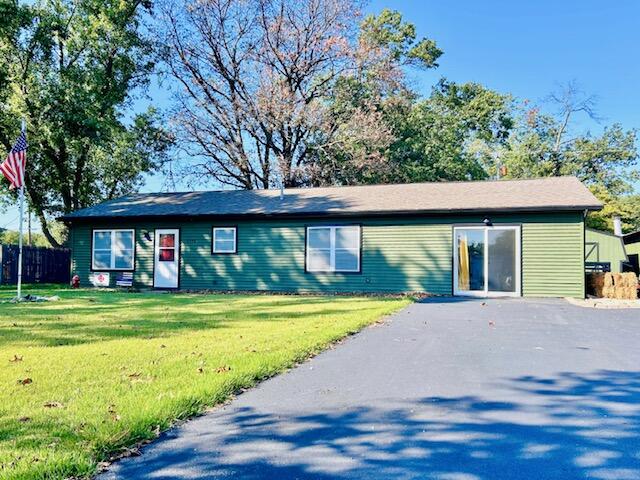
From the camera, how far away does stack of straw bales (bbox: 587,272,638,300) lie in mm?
12477

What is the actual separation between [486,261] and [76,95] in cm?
A: 1779

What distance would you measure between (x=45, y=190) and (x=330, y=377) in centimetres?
2454

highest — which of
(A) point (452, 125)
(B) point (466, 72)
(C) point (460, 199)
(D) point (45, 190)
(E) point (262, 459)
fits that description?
(B) point (466, 72)

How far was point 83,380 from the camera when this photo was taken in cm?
434

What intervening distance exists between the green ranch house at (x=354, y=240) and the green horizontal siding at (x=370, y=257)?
0.03 meters

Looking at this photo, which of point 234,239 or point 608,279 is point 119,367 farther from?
point 608,279

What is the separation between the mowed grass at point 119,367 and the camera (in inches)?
115

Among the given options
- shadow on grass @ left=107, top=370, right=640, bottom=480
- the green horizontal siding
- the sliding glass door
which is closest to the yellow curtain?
the sliding glass door

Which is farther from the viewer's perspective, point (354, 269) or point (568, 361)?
point (354, 269)

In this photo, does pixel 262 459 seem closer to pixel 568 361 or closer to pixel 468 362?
pixel 468 362

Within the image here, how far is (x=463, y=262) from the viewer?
560 inches

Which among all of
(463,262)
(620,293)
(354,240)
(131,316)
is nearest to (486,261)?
(463,262)

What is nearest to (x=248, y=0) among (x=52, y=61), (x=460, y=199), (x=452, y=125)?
(x=52, y=61)

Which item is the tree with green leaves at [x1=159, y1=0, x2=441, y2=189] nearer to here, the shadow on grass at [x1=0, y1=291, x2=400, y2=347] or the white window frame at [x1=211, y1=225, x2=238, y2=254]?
the white window frame at [x1=211, y1=225, x2=238, y2=254]
